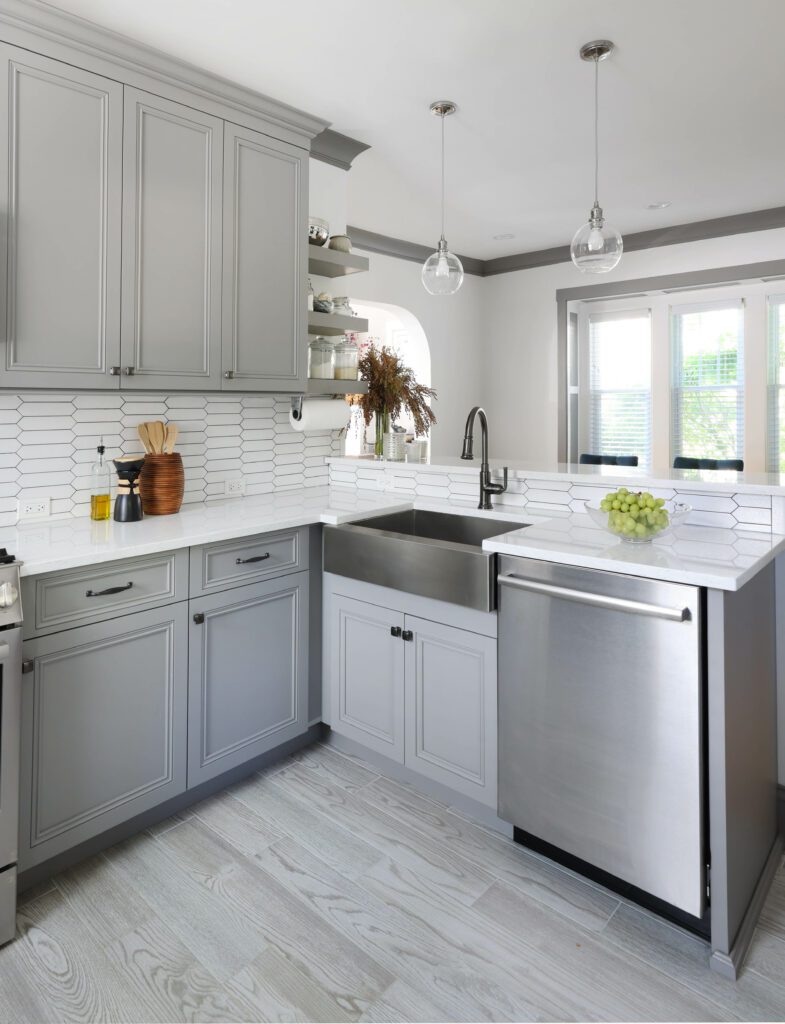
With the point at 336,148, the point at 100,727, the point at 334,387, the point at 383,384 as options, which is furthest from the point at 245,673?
the point at 336,148

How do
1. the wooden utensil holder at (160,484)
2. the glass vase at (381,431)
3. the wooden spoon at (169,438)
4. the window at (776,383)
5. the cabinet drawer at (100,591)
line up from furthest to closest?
the window at (776,383)
the glass vase at (381,431)
the wooden spoon at (169,438)
the wooden utensil holder at (160,484)
the cabinet drawer at (100,591)

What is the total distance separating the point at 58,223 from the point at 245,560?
1.21 m

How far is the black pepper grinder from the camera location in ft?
7.55

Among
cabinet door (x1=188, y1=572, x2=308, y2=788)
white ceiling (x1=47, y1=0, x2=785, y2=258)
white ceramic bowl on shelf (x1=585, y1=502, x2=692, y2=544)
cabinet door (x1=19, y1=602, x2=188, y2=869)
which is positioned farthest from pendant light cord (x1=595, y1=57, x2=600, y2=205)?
cabinet door (x1=19, y1=602, x2=188, y2=869)

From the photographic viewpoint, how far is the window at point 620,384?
5336 millimetres

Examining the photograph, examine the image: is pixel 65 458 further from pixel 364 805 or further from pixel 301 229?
pixel 364 805

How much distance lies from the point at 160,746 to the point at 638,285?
4.71 meters

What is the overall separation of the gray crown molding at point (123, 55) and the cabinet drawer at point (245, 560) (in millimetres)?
1594

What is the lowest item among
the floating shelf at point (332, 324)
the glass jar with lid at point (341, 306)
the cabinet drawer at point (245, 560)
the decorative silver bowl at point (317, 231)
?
the cabinet drawer at point (245, 560)

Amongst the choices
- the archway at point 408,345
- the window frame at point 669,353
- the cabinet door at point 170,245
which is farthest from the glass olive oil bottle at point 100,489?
the window frame at point 669,353

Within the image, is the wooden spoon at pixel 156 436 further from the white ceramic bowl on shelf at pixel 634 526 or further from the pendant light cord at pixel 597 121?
the pendant light cord at pixel 597 121

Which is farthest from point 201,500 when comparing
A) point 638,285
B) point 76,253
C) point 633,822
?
point 638,285

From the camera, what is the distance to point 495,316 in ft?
19.4

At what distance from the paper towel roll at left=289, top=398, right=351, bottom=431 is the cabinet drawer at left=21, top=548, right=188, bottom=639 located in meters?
1.16
